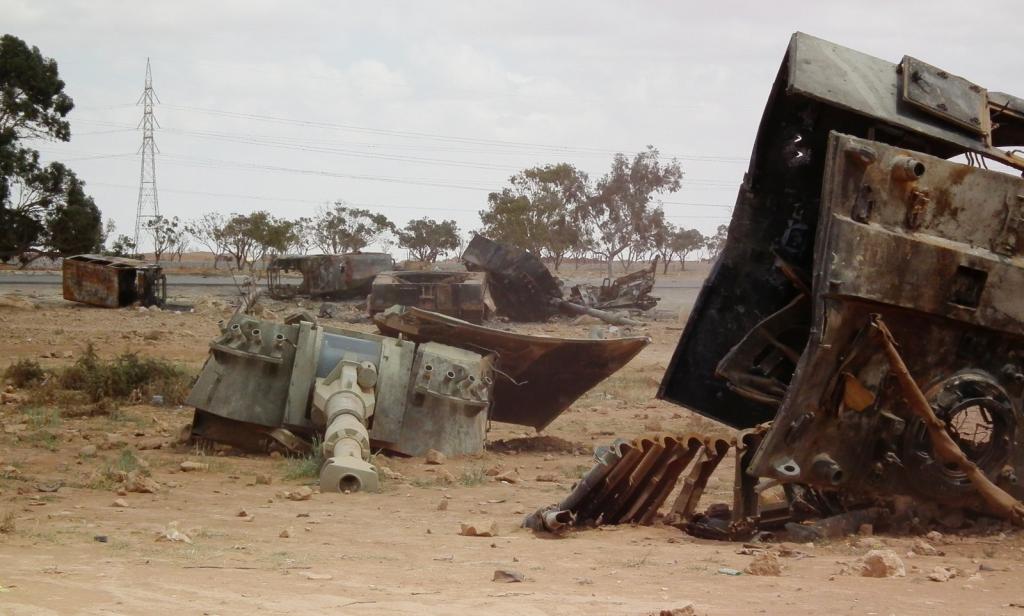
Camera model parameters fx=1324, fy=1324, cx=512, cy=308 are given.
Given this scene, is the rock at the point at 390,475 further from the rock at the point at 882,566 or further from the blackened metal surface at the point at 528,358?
the rock at the point at 882,566

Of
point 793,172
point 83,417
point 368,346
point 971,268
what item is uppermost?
point 793,172

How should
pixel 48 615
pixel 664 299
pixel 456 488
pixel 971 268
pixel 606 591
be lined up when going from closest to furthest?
pixel 48 615
pixel 606 591
pixel 971 268
pixel 456 488
pixel 664 299

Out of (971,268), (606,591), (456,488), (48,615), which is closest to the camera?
(48,615)

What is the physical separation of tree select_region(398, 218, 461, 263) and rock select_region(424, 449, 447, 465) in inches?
2549

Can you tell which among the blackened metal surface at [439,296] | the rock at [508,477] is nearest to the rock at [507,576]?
the rock at [508,477]

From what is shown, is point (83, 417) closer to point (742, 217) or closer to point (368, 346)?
point (368, 346)

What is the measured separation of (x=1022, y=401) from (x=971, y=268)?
862mm

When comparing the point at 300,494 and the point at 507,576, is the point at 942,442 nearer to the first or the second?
the point at 507,576

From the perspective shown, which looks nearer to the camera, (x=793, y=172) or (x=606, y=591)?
(x=606, y=591)

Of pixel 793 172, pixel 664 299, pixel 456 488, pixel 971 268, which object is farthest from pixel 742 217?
pixel 664 299

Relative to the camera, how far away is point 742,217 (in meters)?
8.39

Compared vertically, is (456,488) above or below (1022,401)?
below

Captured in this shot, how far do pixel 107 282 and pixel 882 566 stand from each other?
1008 inches

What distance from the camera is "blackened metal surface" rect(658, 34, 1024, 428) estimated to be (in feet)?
23.2
